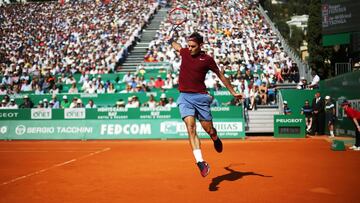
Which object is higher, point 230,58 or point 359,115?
point 230,58

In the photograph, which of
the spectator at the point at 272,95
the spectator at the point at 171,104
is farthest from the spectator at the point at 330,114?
the spectator at the point at 171,104

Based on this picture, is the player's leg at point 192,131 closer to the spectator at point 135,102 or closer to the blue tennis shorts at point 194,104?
the blue tennis shorts at point 194,104

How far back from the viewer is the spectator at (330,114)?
1983 centimetres

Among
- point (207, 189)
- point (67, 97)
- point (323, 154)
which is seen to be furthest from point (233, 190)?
point (67, 97)

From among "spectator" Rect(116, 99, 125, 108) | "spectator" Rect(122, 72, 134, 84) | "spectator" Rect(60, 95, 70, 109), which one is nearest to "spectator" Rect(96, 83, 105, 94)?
"spectator" Rect(122, 72, 134, 84)

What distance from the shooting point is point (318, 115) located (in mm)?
21109

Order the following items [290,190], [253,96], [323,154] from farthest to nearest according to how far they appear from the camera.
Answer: [253,96] < [323,154] < [290,190]

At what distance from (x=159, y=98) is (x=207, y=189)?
15.8 m

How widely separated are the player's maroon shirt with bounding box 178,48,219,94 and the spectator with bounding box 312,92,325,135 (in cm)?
1490

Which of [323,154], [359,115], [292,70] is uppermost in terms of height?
[292,70]

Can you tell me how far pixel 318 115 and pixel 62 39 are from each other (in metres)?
22.1

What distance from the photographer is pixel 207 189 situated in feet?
23.2

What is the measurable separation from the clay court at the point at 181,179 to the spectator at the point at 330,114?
26.0 feet

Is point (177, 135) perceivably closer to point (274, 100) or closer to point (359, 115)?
point (274, 100)
